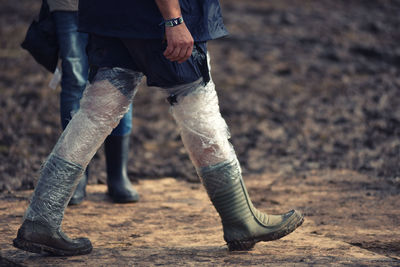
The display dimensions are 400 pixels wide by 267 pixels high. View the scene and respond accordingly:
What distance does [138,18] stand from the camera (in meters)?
2.38

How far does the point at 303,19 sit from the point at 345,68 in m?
3.07

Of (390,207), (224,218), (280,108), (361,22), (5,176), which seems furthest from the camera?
(361,22)

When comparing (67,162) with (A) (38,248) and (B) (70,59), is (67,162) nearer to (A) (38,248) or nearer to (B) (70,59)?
(A) (38,248)

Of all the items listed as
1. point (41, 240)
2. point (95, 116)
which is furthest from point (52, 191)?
point (95, 116)

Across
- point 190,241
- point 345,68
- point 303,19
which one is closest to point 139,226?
point 190,241

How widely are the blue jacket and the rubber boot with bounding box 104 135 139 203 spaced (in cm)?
120

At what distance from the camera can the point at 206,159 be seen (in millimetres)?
2580

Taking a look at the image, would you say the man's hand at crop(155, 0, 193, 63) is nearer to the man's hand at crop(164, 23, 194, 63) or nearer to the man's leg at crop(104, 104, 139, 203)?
the man's hand at crop(164, 23, 194, 63)

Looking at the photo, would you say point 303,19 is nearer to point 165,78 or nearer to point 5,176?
point 5,176

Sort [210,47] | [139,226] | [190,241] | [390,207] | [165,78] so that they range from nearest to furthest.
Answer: [165,78] < [190,241] < [139,226] < [390,207] < [210,47]

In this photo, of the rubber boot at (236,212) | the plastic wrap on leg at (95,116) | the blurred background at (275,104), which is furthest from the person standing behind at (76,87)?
the rubber boot at (236,212)

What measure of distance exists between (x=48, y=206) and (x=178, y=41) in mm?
830

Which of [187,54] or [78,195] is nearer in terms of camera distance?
[187,54]

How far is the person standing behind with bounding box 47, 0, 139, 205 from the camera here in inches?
128
